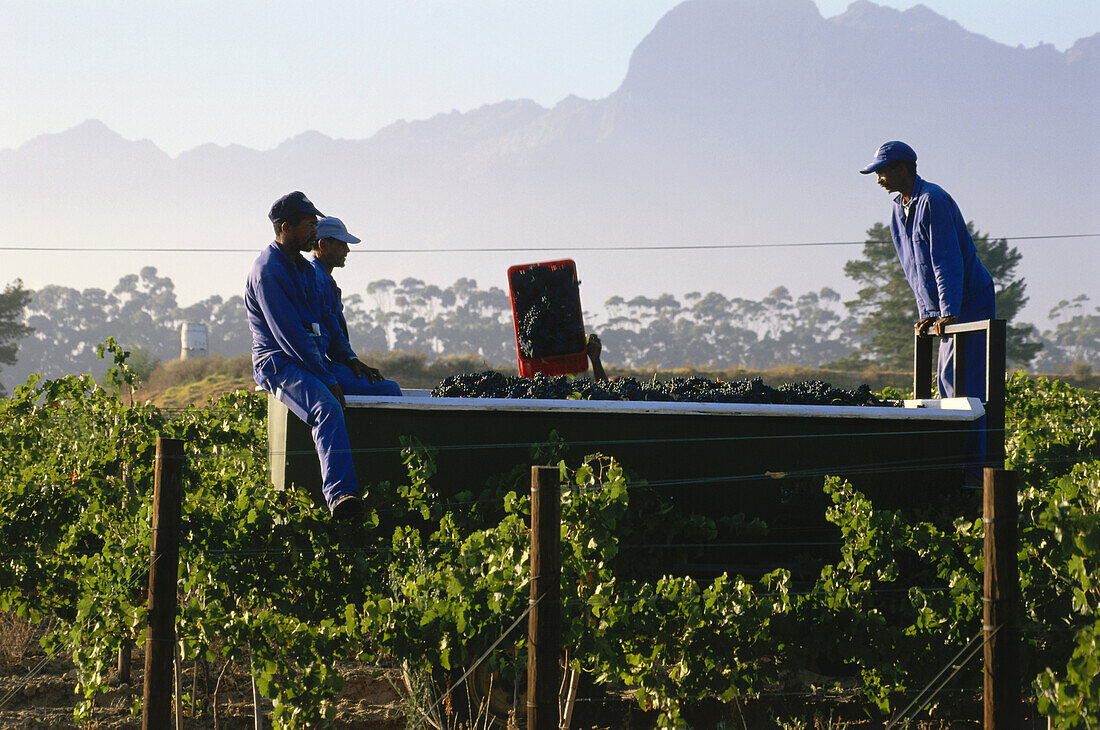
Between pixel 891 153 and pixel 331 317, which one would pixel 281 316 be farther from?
pixel 891 153

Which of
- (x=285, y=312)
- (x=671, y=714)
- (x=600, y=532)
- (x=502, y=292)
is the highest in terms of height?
(x=502, y=292)

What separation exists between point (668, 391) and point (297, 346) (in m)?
1.98

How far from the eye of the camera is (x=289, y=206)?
4.61m

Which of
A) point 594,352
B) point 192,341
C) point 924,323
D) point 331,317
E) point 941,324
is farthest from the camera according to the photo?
point 192,341

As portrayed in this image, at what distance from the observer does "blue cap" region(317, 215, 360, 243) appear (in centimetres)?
549

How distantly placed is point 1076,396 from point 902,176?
4.87 meters

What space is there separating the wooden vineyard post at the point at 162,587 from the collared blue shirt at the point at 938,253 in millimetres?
3770

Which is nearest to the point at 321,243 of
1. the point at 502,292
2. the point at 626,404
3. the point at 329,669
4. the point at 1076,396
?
the point at 626,404

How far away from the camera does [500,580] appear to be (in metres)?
3.53

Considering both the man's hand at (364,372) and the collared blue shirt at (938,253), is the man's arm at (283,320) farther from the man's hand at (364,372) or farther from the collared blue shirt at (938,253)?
the collared blue shirt at (938,253)

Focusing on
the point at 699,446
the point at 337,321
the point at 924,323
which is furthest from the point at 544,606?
the point at 924,323

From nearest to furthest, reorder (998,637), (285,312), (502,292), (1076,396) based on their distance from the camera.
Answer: (998,637) < (285,312) < (1076,396) < (502,292)

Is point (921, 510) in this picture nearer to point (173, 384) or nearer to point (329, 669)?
point (329, 669)

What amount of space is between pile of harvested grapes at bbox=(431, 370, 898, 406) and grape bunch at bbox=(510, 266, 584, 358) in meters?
1.47
